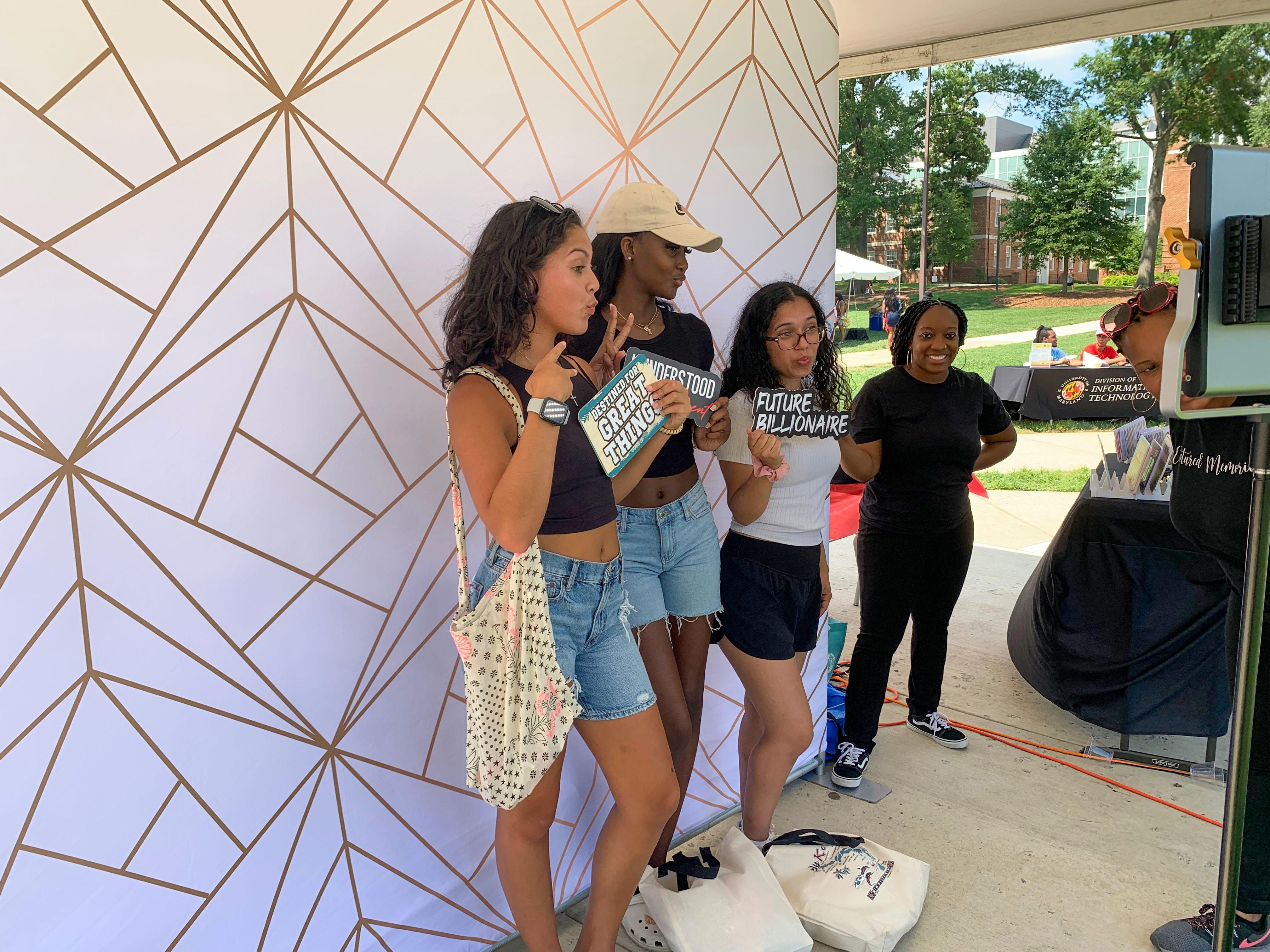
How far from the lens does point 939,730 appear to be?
329 cm

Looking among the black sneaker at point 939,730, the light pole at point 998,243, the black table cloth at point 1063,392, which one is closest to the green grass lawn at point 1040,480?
the black table cloth at point 1063,392

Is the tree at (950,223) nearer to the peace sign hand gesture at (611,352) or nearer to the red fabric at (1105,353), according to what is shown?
the red fabric at (1105,353)

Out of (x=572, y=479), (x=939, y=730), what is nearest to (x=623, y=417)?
(x=572, y=479)

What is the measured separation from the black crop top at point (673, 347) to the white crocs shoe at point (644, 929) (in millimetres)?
1073

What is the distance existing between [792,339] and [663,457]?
0.49 metres

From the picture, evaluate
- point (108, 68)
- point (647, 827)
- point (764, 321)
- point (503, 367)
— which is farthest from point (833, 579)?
point (108, 68)

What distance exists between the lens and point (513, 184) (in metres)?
1.95

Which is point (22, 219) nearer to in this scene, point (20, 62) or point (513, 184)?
point (20, 62)

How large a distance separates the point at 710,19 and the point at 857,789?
2.45 meters

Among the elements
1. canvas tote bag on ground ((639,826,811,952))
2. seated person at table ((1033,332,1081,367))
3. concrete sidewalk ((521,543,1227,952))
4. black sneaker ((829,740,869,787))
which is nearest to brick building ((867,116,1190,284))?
seated person at table ((1033,332,1081,367))

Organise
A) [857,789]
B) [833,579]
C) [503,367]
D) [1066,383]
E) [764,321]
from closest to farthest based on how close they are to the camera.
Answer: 1. [503,367]
2. [764,321]
3. [857,789]
4. [833,579]
5. [1066,383]

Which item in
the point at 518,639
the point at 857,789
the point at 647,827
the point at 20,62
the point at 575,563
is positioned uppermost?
the point at 20,62

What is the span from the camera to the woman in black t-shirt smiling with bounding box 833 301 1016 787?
2.90 m

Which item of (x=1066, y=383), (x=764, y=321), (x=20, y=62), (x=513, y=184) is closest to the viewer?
(x=20, y=62)
